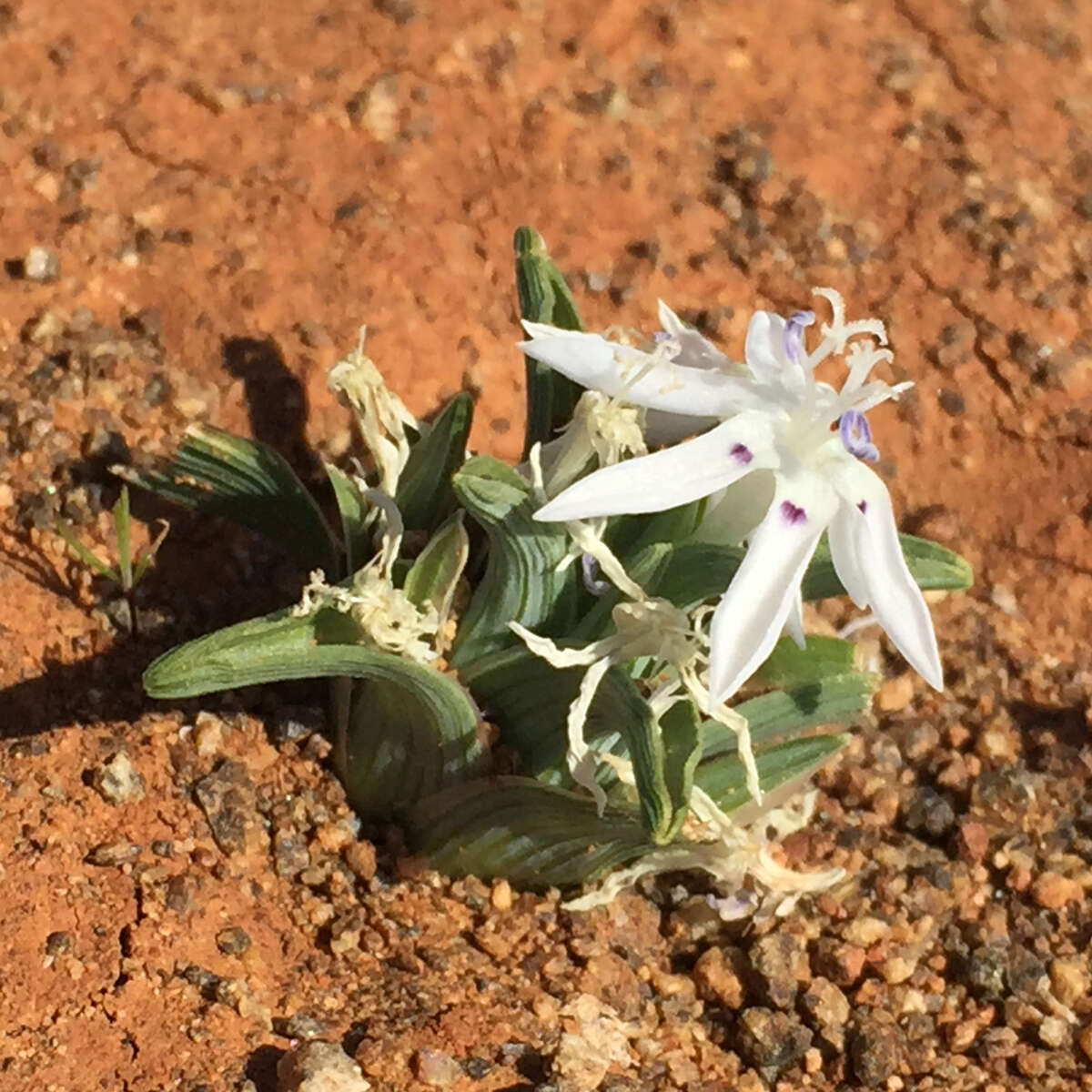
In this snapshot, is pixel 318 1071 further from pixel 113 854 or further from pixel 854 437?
pixel 854 437

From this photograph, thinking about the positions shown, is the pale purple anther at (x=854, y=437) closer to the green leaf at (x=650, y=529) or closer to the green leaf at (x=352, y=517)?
the green leaf at (x=650, y=529)

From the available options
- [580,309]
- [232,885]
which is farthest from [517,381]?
[232,885]

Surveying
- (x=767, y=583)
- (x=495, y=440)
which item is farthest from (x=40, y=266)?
(x=767, y=583)

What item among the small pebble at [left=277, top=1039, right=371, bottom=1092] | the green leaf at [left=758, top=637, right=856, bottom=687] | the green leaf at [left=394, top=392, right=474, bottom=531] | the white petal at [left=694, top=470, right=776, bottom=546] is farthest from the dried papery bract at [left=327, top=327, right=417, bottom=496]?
the small pebble at [left=277, top=1039, right=371, bottom=1092]

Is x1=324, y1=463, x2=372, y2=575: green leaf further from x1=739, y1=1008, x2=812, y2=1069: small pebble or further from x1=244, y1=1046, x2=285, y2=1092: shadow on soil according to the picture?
x1=739, y1=1008, x2=812, y2=1069: small pebble

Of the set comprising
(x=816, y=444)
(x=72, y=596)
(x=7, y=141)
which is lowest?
(x=72, y=596)

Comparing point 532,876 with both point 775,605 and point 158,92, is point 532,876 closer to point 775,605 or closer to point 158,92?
point 775,605

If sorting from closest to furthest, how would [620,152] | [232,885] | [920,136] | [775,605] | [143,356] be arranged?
[775,605]
[232,885]
[143,356]
[620,152]
[920,136]
